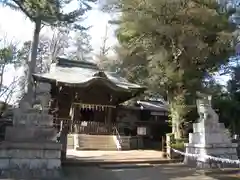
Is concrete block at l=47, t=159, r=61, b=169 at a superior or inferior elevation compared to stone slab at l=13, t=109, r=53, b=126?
inferior

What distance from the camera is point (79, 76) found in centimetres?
2247

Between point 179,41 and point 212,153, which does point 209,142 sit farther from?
point 179,41

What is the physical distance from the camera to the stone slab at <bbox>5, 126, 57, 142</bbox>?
27.8ft

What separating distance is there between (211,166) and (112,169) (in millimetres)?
3641

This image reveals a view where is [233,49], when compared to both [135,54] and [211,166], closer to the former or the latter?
[135,54]

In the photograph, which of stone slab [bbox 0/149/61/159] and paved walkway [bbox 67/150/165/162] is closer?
stone slab [bbox 0/149/61/159]

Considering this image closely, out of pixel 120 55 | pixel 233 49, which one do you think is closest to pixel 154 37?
pixel 120 55

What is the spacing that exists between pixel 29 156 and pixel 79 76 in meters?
14.3

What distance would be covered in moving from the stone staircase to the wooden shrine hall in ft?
2.92

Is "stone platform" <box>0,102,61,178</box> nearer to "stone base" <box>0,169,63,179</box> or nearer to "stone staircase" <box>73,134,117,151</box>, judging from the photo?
"stone base" <box>0,169,63,179</box>

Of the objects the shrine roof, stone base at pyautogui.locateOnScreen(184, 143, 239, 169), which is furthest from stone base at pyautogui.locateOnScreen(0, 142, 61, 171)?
the shrine roof

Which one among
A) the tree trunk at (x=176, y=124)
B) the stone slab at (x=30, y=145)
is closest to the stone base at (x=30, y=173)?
the stone slab at (x=30, y=145)

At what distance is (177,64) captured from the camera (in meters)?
14.9

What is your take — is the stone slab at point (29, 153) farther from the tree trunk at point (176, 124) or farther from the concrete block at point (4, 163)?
the tree trunk at point (176, 124)
